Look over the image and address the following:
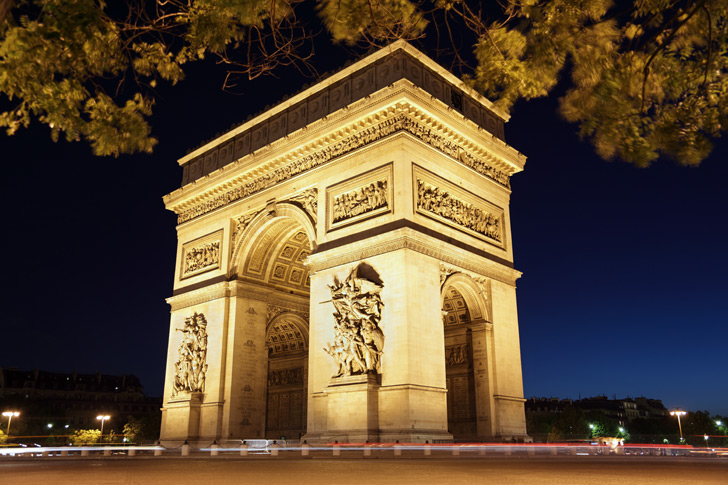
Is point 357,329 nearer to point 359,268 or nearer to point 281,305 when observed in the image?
point 359,268

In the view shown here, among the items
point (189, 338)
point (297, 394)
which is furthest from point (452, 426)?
point (189, 338)

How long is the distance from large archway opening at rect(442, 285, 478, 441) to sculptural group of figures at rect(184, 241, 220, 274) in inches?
387

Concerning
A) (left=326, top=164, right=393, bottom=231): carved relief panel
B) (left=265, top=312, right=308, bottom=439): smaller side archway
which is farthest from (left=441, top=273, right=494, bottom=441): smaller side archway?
(left=265, top=312, right=308, bottom=439): smaller side archway

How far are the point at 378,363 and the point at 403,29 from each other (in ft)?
39.3

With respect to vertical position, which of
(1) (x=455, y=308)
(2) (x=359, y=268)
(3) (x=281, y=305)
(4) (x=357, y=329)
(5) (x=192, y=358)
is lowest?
(5) (x=192, y=358)

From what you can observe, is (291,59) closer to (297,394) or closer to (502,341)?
(502,341)

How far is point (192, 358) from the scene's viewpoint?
2473cm

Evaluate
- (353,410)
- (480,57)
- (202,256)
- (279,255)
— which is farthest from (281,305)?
(480,57)

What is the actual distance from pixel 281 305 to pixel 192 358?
13.4 ft

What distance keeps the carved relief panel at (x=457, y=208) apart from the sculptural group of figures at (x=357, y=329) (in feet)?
10.1

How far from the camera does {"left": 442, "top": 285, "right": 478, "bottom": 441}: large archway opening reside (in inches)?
833

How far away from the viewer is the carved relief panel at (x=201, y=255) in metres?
25.9

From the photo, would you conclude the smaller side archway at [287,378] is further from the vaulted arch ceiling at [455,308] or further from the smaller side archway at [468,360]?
the smaller side archway at [468,360]

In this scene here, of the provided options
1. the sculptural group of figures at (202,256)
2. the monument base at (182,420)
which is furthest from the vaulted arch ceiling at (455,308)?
the monument base at (182,420)
